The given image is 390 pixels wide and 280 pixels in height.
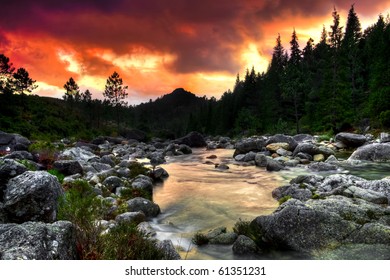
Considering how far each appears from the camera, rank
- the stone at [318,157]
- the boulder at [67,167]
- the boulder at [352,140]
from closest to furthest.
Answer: the boulder at [67,167] → the stone at [318,157] → the boulder at [352,140]

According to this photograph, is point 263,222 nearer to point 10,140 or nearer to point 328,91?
point 10,140

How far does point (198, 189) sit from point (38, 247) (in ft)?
37.7

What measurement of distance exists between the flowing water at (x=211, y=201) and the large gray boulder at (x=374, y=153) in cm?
262

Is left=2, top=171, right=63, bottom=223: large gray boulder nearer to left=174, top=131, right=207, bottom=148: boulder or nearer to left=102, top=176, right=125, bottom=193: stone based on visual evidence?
left=102, top=176, right=125, bottom=193: stone

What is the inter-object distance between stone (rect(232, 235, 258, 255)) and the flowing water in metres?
0.19

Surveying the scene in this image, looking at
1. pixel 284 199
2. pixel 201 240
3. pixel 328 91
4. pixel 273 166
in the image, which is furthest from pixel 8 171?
pixel 328 91

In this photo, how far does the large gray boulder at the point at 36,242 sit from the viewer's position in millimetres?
3455

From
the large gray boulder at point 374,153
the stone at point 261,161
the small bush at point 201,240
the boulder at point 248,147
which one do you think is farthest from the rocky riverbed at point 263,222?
the boulder at point 248,147

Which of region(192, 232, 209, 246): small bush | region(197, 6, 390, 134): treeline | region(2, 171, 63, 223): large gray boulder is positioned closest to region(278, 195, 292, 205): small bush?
region(192, 232, 209, 246): small bush

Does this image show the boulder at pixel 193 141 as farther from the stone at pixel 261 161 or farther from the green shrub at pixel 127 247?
the green shrub at pixel 127 247

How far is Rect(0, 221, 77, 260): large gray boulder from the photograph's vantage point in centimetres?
346

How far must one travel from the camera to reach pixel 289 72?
55406 millimetres

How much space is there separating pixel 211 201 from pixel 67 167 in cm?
707

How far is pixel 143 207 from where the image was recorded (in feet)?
33.5
